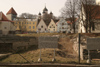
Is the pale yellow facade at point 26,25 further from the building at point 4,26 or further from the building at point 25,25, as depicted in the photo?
the building at point 4,26

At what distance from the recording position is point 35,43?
54.2ft

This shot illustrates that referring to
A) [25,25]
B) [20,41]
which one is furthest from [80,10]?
[25,25]

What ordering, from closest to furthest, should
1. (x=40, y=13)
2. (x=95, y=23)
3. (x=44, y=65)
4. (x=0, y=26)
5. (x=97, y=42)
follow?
(x=44, y=65)
(x=97, y=42)
(x=95, y=23)
(x=0, y=26)
(x=40, y=13)

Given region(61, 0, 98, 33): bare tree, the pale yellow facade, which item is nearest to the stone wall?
region(61, 0, 98, 33): bare tree

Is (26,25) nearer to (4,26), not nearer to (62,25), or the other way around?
(62,25)

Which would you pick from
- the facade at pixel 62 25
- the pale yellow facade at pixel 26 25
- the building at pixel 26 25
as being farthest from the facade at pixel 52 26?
the pale yellow facade at pixel 26 25

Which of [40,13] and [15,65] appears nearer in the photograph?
[15,65]

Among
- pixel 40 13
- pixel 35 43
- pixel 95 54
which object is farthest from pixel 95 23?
pixel 40 13

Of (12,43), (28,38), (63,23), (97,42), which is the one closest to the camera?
(97,42)

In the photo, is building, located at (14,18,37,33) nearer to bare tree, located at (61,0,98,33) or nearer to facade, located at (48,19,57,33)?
facade, located at (48,19,57,33)

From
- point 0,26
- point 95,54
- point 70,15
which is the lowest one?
point 95,54

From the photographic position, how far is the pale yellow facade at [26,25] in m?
55.0

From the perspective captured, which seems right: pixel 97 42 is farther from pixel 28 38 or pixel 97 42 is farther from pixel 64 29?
pixel 64 29

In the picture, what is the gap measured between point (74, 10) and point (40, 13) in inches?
2435
